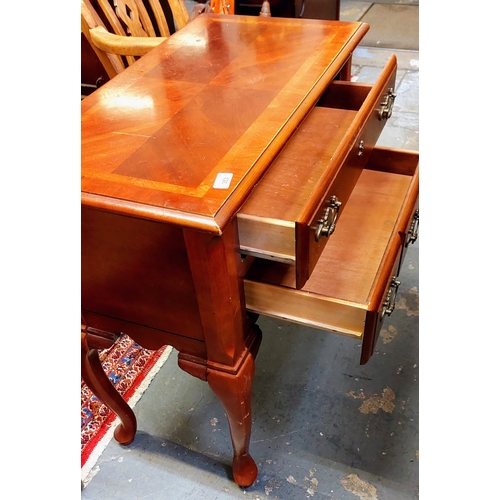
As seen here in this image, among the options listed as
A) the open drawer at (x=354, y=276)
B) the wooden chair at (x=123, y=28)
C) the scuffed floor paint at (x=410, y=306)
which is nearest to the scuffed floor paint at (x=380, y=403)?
the scuffed floor paint at (x=410, y=306)

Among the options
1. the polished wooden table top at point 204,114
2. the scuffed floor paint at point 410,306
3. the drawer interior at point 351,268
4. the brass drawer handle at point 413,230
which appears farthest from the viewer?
the scuffed floor paint at point 410,306

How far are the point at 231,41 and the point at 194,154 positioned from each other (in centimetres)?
46

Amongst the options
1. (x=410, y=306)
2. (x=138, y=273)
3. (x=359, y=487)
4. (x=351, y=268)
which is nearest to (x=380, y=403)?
(x=359, y=487)

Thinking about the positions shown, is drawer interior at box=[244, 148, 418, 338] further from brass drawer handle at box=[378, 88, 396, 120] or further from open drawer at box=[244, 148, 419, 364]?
brass drawer handle at box=[378, 88, 396, 120]

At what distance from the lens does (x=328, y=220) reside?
75 centimetres

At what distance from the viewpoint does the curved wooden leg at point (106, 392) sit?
0.98 metres

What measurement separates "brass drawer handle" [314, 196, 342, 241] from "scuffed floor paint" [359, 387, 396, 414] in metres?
0.58

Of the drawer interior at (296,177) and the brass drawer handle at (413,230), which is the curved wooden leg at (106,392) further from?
the brass drawer handle at (413,230)

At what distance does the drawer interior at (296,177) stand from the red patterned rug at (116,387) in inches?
26.2

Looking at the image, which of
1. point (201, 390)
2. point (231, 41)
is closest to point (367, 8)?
point (231, 41)

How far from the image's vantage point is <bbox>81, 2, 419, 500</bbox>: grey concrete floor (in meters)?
1.06

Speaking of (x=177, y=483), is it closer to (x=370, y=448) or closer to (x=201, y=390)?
(x=201, y=390)

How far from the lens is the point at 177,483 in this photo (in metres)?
Answer: 1.07

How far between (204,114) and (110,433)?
2.46 ft
